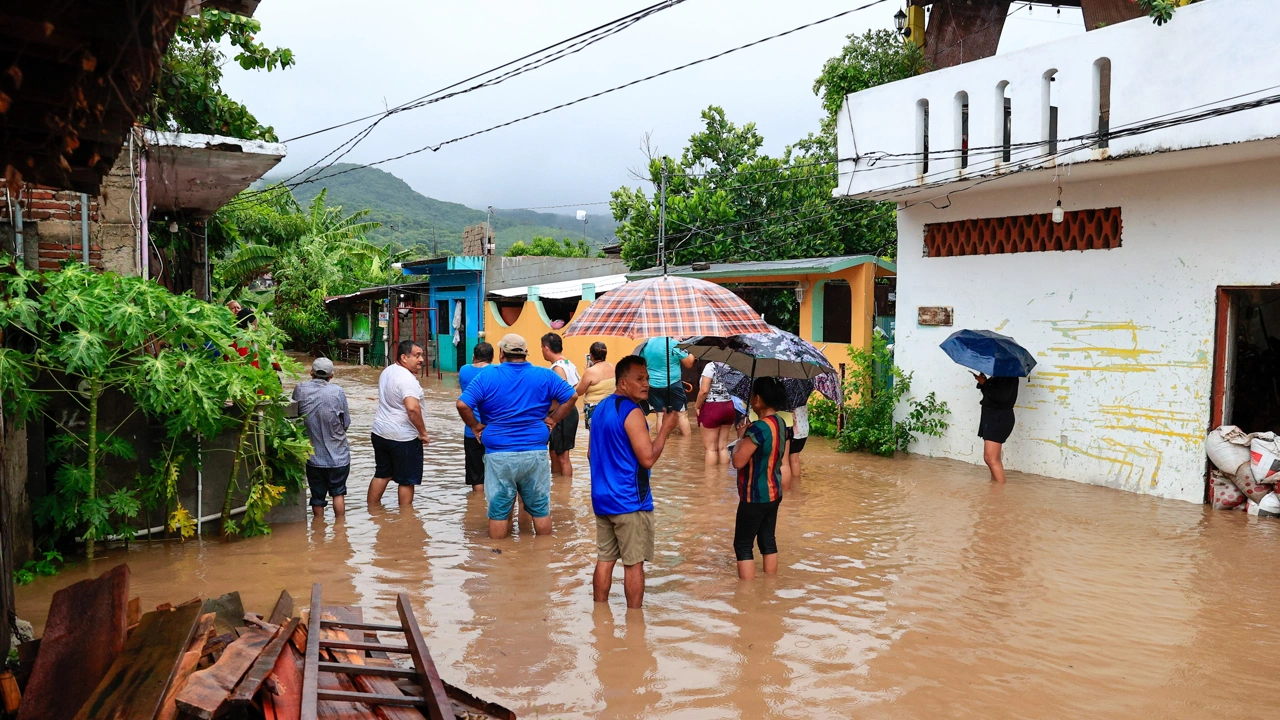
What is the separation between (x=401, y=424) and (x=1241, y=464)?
7.95m

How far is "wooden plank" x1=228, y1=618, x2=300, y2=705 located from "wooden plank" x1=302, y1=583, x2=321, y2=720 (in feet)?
0.35

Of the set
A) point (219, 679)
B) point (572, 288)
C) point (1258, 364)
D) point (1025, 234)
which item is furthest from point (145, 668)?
point (572, 288)

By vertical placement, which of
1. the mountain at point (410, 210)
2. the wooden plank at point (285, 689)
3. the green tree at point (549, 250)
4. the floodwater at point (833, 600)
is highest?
the mountain at point (410, 210)

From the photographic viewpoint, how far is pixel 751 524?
6.62m

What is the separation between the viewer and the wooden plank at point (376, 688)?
13.8ft

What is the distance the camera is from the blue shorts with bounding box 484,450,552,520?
25.0 ft

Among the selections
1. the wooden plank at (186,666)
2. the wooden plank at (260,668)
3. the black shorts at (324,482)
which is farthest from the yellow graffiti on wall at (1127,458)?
the wooden plank at (186,666)

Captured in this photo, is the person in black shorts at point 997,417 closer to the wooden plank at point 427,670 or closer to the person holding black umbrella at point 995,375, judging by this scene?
the person holding black umbrella at point 995,375

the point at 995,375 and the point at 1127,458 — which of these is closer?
the point at 1127,458

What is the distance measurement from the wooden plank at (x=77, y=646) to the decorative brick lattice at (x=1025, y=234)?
9811mm

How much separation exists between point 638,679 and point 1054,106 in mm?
8317

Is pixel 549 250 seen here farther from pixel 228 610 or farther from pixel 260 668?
pixel 260 668

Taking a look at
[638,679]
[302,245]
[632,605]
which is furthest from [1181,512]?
[302,245]

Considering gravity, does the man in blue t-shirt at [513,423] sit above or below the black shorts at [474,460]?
above
